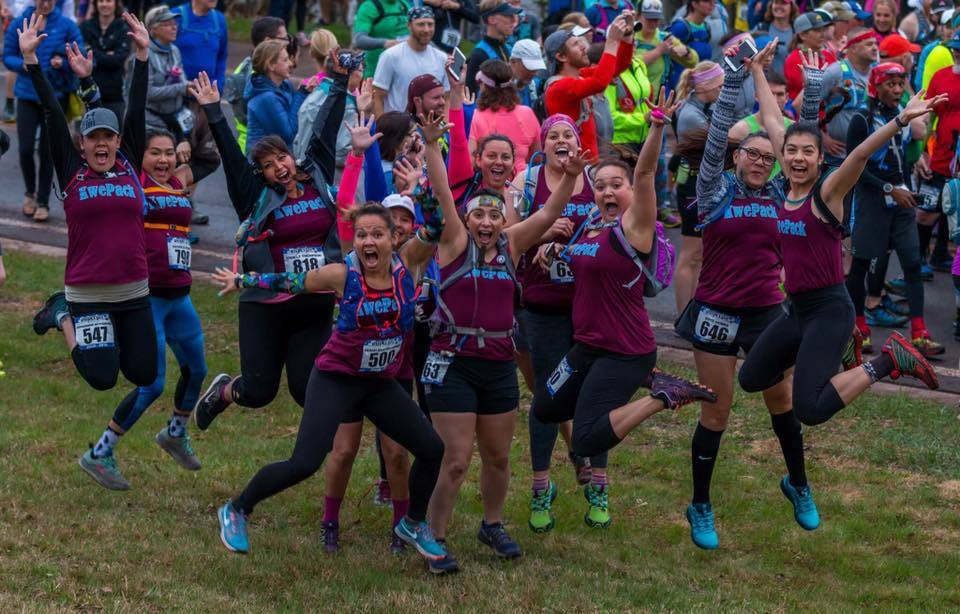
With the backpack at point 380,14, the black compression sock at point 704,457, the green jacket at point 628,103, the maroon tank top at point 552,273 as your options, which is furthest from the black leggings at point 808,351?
the backpack at point 380,14

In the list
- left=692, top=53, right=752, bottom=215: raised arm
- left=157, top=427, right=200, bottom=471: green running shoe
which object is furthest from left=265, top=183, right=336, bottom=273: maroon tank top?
left=692, top=53, right=752, bottom=215: raised arm

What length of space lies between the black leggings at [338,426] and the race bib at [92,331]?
59.2 inches

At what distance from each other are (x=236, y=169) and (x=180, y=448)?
212 centimetres

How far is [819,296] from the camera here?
25.7 feet

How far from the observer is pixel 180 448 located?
925cm

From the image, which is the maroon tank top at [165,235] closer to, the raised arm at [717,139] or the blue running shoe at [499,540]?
the blue running shoe at [499,540]

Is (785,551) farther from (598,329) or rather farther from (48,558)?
(48,558)

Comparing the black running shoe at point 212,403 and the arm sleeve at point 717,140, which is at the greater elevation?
the arm sleeve at point 717,140

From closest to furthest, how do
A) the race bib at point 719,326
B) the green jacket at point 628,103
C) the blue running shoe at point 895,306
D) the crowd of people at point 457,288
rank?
the crowd of people at point 457,288 < the race bib at point 719,326 < the blue running shoe at point 895,306 < the green jacket at point 628,103

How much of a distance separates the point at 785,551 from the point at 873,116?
4.41 meters

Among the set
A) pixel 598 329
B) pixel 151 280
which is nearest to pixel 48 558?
pixel 151 280

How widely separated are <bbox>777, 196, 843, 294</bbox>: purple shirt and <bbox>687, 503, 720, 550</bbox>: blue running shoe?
4.74 feet

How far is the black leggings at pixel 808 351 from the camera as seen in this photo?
7625mm

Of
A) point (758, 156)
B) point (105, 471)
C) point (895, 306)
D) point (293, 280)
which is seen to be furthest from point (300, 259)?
point (895, 306)
